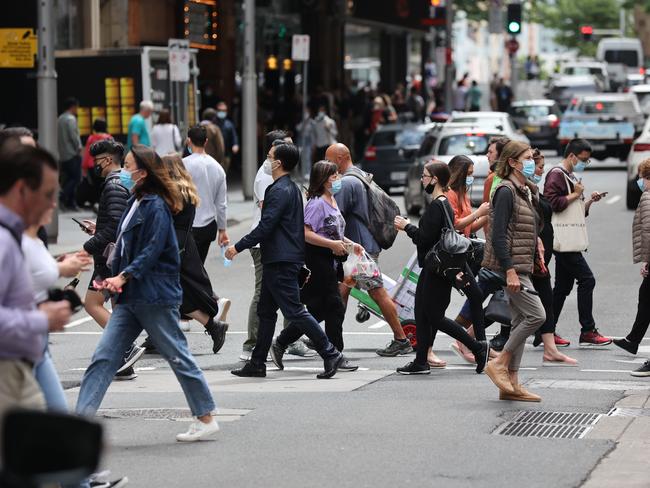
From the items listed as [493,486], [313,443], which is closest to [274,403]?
[313,443]

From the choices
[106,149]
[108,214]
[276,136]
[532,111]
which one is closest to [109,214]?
[108,214]

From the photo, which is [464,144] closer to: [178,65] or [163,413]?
[178,65]

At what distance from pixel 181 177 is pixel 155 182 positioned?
1.97m

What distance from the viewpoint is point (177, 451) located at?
28.0ft

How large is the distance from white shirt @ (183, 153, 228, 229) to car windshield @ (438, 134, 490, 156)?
501 inches

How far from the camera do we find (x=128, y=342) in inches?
338

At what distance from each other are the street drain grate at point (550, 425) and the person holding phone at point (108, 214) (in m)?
2.94

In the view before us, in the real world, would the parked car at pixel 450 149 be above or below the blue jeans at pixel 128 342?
below

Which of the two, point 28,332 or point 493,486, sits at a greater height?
→ point 28,332

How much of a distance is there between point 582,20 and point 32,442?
129088mm

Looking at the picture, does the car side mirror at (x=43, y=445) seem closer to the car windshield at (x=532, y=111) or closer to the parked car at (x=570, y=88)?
the car windshield at (x=532, y=111)

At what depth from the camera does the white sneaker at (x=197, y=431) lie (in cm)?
868

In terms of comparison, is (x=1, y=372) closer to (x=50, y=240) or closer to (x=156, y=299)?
(x=156, y=299)

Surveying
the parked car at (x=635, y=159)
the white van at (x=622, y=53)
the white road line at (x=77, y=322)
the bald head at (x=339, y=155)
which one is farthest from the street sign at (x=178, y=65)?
the white van at (x=622, y=53)
